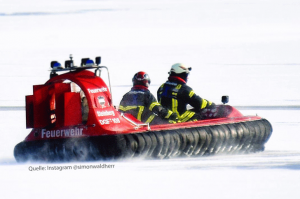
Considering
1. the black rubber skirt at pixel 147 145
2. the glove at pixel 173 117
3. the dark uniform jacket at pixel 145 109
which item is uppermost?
the dark uniform jacket at pixel 145 109

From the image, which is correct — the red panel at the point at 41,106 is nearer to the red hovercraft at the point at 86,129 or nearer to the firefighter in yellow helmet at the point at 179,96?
the red hovercraft at the point at 86,129

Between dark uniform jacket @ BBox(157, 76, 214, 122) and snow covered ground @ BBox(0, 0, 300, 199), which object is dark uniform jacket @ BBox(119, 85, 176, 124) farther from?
snow covered ground @ BBox(0, 0, 300, 199)

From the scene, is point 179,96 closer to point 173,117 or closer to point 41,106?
point 173,117

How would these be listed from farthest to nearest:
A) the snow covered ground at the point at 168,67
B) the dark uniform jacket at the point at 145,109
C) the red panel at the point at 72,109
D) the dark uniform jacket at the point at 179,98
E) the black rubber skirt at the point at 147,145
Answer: the dark uniform jacket at the point at 179,98
the dark uniform jacket at the point at 145,109
the red panel at the point at 72,109
the black rubber skirt at the point at 147,145
the snow covered ground at the point at 168,67

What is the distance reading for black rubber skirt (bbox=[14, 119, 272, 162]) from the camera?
6.17 m

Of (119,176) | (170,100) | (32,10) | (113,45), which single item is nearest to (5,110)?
(170,100)

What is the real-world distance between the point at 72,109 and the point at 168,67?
8495 millimetres

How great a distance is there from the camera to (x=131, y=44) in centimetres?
1794

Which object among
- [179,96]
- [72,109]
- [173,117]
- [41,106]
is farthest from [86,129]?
[179,96]

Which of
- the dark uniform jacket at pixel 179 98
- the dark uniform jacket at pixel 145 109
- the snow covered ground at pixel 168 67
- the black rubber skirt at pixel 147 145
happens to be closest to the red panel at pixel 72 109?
the black rubber skirt at pixel 147 145

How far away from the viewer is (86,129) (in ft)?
20.7

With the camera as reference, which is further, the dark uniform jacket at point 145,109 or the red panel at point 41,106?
the dark uniform jacket at point 145,109

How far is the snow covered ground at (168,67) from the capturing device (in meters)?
5.35

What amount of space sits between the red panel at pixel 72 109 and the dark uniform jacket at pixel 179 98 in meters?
1.12
